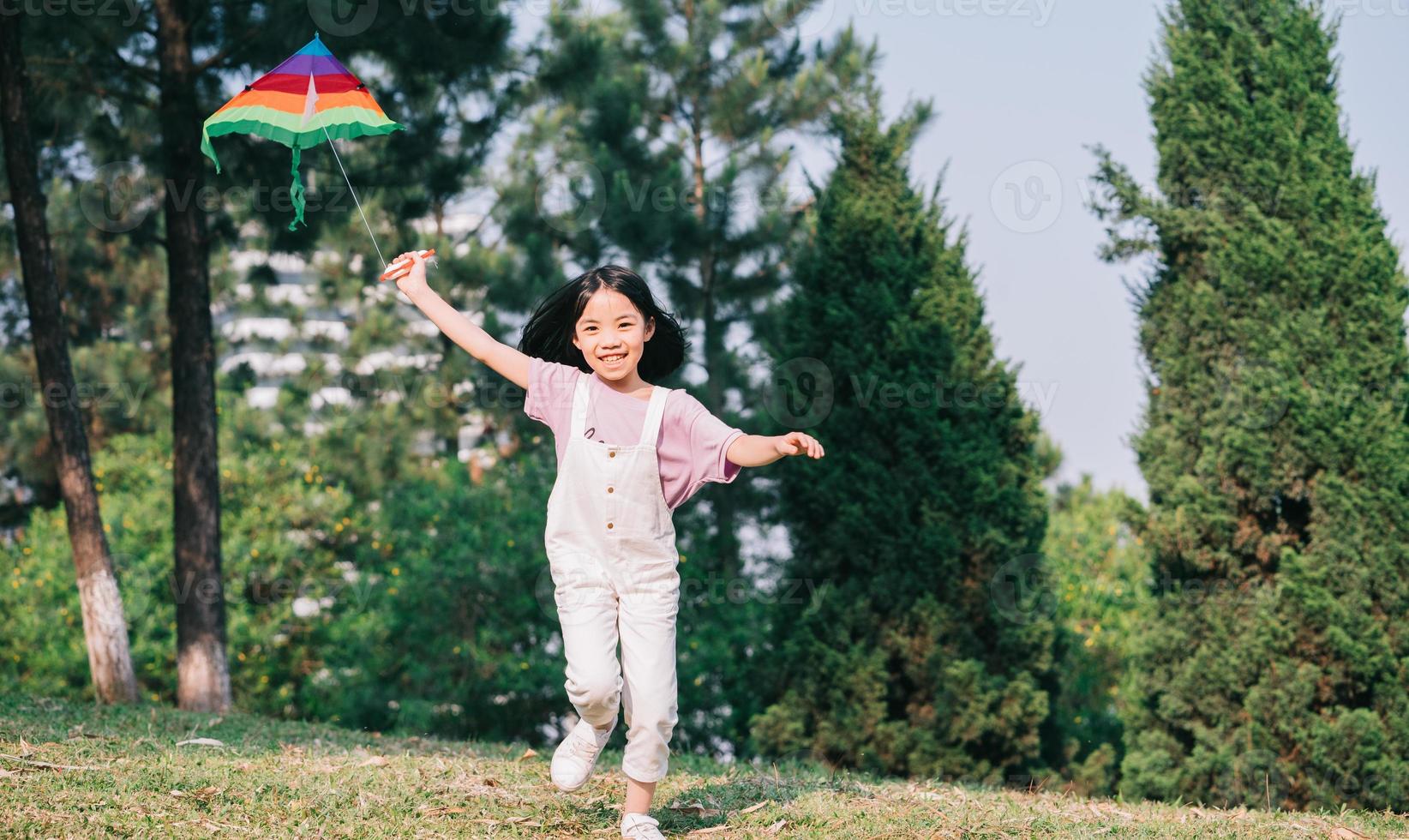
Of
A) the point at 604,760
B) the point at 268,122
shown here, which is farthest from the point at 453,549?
the point at 268,122

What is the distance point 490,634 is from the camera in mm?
13281

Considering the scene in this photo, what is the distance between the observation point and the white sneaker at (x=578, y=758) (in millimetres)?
3930

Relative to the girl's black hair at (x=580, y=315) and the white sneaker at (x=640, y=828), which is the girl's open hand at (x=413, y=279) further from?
the white sneaker at (x=640, y=828)

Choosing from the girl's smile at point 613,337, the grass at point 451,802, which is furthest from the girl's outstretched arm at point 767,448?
the grass at point 451,802

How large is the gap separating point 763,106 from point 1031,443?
9.83 metres

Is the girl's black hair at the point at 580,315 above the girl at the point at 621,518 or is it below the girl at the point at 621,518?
above

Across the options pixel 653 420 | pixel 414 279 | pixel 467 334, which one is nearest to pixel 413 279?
pixel 414 279

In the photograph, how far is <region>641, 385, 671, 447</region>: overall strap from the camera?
390cm

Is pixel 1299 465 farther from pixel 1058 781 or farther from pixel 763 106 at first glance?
pixel 763 106

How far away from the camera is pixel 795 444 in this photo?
3559 millimetres

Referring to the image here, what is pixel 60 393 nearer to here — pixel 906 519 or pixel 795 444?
pixel 906 519

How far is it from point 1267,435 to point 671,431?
19.7 ft

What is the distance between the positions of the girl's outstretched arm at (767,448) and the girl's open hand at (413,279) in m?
1.19

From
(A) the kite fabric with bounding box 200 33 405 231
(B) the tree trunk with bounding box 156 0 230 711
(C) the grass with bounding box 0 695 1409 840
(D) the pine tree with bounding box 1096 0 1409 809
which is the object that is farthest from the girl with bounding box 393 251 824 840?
(B) the tree trunk with bounding box 156 0 230 711
